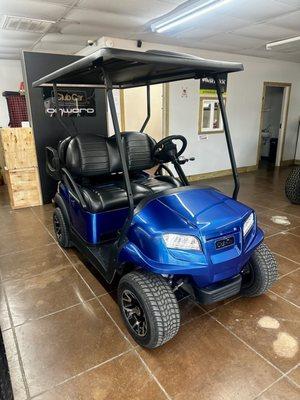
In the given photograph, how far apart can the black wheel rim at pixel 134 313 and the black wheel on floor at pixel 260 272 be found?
907 millimetres

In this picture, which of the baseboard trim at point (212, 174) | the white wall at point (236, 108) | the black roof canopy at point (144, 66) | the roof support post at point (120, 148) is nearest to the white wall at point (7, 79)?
the white wall at point (236, 108)

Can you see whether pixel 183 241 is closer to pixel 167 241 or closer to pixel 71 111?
pixel 167 241

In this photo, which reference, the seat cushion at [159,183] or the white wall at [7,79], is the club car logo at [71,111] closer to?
the seat cushion at [159,183]

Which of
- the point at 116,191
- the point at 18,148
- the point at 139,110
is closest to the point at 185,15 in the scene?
the point at 116,191

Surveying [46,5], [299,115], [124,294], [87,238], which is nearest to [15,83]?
[46,5]

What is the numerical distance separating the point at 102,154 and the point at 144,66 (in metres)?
0.98

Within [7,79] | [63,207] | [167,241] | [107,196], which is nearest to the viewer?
[167,241]

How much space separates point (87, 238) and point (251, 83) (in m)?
6.08

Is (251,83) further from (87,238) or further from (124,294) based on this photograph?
(124,294)

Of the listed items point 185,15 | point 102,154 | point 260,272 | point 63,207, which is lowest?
point 260,272

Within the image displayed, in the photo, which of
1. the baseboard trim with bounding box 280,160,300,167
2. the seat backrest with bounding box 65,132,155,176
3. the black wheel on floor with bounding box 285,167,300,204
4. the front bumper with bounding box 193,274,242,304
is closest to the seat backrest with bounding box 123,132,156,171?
the seat backrest with bounding box 65,132,155,176

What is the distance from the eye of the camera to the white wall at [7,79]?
6859mm

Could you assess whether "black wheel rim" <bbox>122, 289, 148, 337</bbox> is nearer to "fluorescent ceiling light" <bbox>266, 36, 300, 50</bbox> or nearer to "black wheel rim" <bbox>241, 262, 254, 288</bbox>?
"black wheel rim" <bbox>241, 262, 254, 288</bbox>

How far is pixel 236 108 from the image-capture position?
6.64 meters
